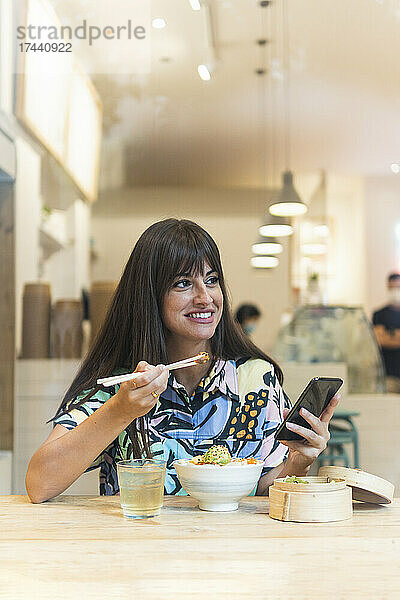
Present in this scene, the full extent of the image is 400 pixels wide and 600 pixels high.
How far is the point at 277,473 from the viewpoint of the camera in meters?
1.42

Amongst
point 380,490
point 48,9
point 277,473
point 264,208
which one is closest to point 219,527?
point 380,490

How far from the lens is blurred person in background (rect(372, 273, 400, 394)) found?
2.34 meters

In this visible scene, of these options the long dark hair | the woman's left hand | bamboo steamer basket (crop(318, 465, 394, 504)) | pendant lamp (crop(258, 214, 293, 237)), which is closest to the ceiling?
pendant lamp (crop(258, 214, 293, 237))

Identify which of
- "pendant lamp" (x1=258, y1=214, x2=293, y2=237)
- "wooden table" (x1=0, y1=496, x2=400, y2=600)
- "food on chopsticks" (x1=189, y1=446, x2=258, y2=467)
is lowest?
"wooden table" (x1=0, y1=496, x2=400, y2=600)

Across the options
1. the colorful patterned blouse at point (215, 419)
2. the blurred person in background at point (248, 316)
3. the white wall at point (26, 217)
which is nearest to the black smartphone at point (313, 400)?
the colorful patterned blouse at point (215, 419)

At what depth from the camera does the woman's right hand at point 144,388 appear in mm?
1089

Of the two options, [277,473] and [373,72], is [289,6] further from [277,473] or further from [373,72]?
[277,473]

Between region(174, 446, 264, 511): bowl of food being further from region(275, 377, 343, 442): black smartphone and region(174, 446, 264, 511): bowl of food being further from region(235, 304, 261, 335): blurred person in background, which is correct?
region(235, 304, 261, 335): blurred person in background

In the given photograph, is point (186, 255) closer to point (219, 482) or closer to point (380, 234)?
point (219, 482)

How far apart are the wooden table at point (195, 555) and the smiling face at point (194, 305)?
0.38m

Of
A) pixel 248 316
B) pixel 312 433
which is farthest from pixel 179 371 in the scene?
pixel 248 316

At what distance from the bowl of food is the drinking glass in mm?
50

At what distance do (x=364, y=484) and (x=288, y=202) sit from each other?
139cm

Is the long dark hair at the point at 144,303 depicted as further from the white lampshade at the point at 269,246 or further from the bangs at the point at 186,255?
the white lampshade at the point at 269,246
